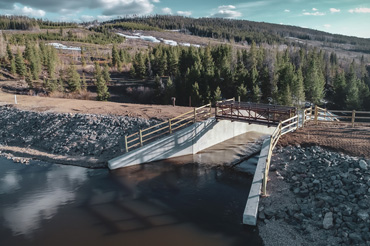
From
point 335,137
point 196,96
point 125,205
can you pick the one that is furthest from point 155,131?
point 196,96

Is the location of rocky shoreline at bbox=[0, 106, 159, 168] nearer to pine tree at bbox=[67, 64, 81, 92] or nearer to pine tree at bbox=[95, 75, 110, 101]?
pine tree at bbox=[95, 75, 110, 101]

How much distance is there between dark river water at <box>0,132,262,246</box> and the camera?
10.7m

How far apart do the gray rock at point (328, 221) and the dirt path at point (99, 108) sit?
15.6 meters

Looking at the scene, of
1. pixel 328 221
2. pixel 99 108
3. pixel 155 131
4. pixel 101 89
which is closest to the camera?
pixel 328 221

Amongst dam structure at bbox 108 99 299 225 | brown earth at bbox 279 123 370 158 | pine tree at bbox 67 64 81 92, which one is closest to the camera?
brown earth at bbox 279 123 370 158

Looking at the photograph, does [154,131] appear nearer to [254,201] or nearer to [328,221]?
[254,201]

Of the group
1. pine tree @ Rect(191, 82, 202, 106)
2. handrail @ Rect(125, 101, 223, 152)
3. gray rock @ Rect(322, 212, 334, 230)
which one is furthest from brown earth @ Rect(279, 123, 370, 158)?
pine tree @ Rect(191, 82, 202, 106)

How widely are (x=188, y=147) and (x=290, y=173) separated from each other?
8965 mm

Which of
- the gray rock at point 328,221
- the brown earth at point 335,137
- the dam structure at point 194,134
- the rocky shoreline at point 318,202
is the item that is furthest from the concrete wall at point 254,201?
the brown earth at point 335,137

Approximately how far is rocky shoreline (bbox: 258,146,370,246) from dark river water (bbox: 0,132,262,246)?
1192 mm

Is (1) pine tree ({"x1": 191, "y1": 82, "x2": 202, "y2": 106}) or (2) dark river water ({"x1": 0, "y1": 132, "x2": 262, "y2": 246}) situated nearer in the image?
(2) dark river water ({"x1": 0, "y1": 132, "x2": 262, "y2": 246})

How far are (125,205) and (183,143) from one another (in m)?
8.42

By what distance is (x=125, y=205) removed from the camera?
43.2ft

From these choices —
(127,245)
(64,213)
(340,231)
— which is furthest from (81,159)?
(340,231)
